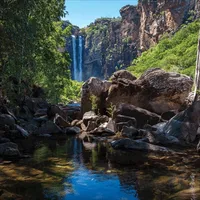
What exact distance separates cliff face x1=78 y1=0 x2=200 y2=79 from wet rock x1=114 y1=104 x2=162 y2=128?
209 ft

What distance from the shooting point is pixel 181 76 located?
2355 centimetres

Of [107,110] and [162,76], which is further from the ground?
[162,76]

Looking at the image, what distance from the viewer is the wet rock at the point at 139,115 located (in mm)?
21219

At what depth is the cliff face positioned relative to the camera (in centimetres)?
9144

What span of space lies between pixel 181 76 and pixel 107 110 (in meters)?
6.38

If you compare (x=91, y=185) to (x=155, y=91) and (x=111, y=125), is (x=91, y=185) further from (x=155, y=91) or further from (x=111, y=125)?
(x=155, y=91)

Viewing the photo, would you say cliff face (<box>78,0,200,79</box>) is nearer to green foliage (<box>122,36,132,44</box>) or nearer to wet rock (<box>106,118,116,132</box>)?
green foliage (<box>122,36,132,44</box>)

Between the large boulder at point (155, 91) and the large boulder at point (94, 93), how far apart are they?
151cm

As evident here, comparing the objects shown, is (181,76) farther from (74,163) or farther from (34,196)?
(34,196)

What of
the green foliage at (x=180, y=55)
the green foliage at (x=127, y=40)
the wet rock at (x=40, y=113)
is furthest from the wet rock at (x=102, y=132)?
the green foliage at (x=127, y=40)

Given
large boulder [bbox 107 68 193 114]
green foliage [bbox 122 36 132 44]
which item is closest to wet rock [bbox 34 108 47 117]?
large boulder [bbox 107 68 193 114]

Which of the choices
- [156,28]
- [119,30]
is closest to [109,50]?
[119,30]

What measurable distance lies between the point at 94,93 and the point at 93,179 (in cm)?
1604

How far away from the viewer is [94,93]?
1011 inches
